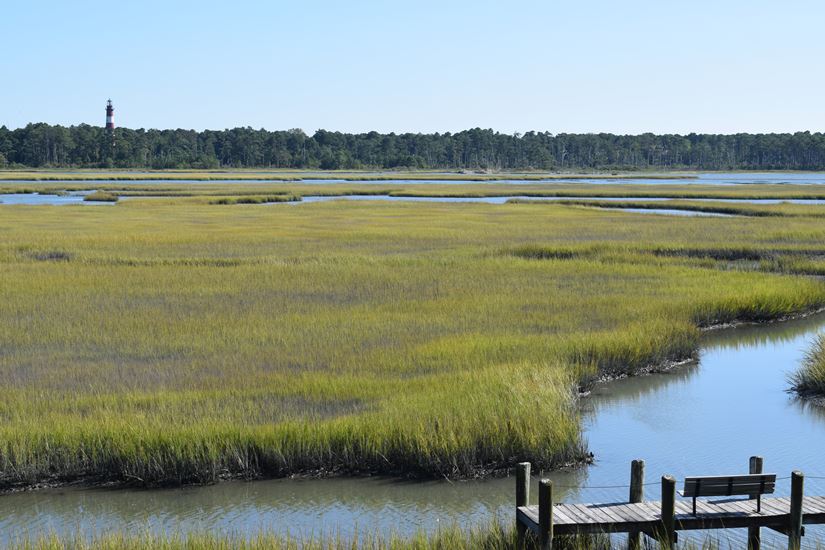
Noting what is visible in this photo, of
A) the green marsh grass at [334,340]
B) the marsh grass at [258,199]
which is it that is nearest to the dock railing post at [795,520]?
the green marsh grass at [334,340]

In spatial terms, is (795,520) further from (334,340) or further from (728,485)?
(334,340)

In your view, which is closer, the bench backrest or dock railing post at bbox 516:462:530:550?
the bench backrest

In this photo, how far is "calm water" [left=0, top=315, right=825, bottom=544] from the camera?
35.8 ft

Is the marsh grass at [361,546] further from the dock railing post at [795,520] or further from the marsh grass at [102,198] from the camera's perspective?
the marsh grass at [102,198]

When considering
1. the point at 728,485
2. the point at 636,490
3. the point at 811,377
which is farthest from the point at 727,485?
the point at 811,377

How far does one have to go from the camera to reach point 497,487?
471 inches

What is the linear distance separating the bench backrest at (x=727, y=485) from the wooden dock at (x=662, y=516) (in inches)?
7.3

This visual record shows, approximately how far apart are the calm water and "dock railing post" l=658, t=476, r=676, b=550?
1.90 meters

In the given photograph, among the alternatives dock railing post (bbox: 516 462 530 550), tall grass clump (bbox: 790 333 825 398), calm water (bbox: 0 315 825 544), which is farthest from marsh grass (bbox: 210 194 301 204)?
dock railing post (bbox: 516 462 530 550)

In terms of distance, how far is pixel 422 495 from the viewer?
11703 millimetres

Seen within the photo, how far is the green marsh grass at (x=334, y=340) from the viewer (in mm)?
12336

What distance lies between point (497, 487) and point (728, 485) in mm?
3767

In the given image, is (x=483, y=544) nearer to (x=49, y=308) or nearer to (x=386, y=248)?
(x=49, y=308)

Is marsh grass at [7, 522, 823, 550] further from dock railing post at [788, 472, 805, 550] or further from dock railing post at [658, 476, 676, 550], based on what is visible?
dock railing post at [788, 472, 805, 550]
